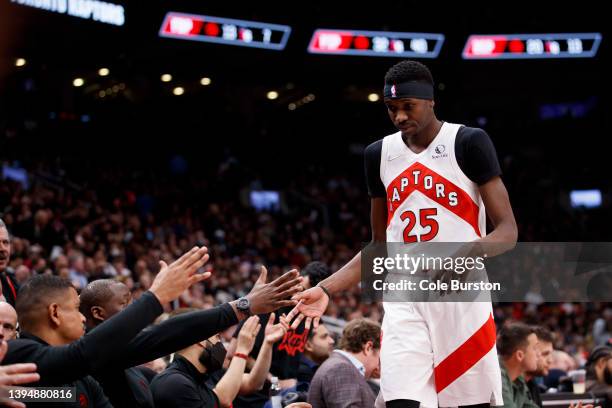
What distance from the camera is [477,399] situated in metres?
4.04

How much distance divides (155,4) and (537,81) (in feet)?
42.6

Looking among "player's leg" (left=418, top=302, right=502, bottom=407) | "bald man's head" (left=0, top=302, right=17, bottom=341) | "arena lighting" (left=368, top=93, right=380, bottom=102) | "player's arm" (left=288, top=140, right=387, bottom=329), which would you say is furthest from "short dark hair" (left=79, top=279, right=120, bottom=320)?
"arena lighting" (left=368, top=93, right=380, bottom=102)

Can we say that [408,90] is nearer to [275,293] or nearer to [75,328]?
[275,293]

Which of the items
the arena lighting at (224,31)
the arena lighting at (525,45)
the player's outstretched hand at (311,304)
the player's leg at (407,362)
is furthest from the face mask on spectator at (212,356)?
the arena lighting at (525,45)

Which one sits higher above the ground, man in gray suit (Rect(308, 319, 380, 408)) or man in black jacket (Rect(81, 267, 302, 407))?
man in black jacket (Rect(81, 267, 302, 407))

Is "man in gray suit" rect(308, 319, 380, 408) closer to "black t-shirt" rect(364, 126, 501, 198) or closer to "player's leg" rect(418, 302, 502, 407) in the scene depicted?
"player's leg" rect(418, 302, 502, 407)

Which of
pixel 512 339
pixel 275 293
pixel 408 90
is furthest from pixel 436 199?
pixel 512 339

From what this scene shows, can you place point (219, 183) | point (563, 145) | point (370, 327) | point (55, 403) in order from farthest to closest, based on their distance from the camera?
point (563, 145), point (219, 183), point (370, 327), point (55, 403)

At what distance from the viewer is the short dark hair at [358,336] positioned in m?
6.32

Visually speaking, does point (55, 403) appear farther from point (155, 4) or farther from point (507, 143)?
point (507, 143)

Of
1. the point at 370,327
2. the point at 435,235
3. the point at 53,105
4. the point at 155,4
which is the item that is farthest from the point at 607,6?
the point at 435,235

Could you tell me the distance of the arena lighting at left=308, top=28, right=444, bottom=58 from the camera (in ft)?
68.7

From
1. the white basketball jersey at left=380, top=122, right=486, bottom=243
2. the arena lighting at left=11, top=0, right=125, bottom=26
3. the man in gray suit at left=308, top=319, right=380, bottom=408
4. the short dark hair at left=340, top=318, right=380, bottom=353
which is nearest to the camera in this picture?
the white basketball jersey at left=380, top=122, right=486, bottom=243

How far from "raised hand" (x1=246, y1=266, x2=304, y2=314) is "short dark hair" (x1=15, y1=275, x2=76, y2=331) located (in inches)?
35.8
